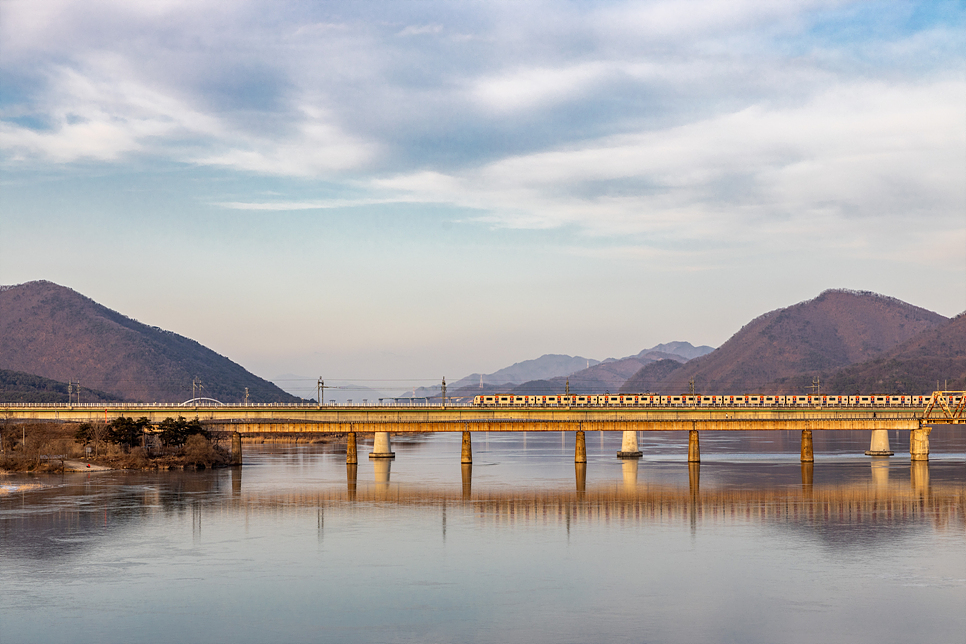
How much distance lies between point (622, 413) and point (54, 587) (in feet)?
323

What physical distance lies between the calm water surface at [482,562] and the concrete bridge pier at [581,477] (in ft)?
3.45

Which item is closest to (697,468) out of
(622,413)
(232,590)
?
(622,413)

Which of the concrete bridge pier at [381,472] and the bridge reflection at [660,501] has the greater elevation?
the bridge reflection at [660,501]

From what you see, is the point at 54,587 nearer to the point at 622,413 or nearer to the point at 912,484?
the point at 912,484

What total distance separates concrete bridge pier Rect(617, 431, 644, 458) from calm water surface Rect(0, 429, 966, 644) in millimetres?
50518

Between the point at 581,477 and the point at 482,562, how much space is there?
62.7 meters

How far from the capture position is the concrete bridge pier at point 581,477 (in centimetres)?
10194

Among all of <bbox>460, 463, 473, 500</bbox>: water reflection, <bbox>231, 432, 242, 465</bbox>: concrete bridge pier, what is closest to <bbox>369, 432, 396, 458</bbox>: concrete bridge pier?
<bbox>460, 463, 473, 500</bbox>: water reflection

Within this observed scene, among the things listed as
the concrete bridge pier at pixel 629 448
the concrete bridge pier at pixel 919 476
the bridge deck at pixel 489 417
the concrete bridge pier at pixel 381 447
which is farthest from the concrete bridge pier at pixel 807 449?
the concrete bridge pier at pixel 381 447

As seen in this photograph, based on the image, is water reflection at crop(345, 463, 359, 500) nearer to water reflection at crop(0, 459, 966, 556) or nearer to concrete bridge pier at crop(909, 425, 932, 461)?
water reflection at crop(0, 459, 966, 556)

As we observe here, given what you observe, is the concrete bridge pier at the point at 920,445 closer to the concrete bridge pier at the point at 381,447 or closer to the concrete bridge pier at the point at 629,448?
the concrete bridge pier at the point at 629,448

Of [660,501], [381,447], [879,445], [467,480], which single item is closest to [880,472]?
[879,445]

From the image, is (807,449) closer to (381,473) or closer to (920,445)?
(920,445)

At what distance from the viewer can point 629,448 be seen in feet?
523
